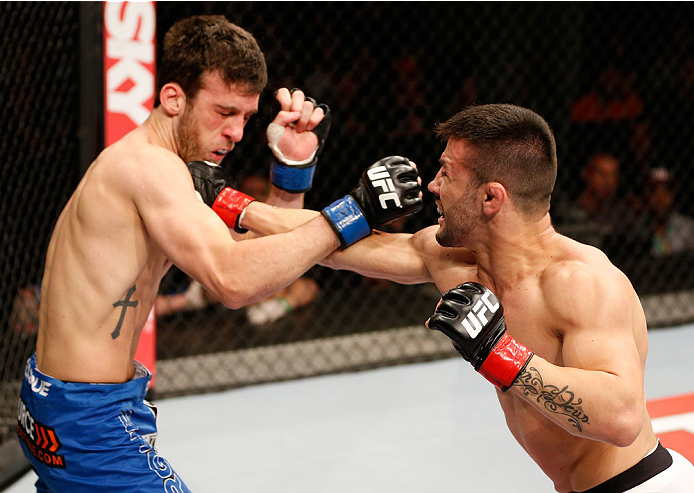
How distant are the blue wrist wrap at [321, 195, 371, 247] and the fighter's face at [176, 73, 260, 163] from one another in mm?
296

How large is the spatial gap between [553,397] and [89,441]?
0.88m

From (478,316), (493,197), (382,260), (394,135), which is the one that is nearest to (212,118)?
(382,260)

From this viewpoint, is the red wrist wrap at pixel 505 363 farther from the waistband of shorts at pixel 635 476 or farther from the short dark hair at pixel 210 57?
the short dark hair at pixel 210 57

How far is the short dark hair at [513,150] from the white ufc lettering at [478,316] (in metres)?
0.25

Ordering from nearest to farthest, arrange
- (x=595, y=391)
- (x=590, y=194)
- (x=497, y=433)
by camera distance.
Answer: (x=595, y=391)
(x=497, y=433)
(x=590, y=194)

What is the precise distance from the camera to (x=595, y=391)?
1.25m

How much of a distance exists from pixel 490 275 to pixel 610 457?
0.43 meters

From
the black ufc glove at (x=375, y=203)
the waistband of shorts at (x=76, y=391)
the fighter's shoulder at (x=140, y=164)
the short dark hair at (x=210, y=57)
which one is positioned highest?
the short dark hair at (x=210, y=57)

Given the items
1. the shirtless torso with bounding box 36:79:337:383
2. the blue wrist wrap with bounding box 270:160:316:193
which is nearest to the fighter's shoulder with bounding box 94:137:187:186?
the shirtless torso with bounding box 36:79:337:383

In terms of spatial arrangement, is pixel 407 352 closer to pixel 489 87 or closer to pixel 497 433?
pixel 497 433

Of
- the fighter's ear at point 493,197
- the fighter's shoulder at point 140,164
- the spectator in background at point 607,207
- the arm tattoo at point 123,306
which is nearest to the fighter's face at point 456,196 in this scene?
the fighter's ear at point 493,197

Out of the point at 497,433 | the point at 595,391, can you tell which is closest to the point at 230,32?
the point at 595,391

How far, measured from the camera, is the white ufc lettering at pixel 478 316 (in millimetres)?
1291

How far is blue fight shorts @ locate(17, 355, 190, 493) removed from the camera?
141cm
